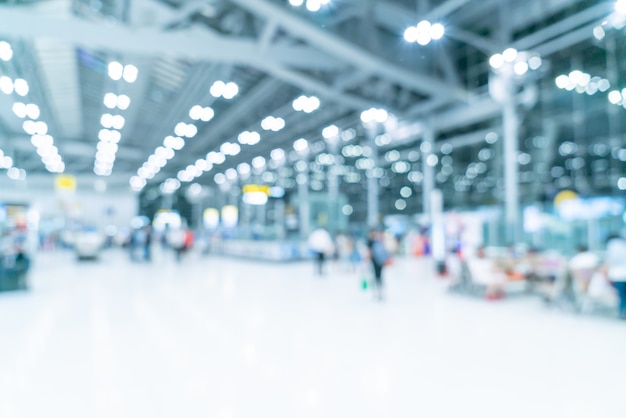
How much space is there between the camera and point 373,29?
11586 mm

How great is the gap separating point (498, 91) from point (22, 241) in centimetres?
1555

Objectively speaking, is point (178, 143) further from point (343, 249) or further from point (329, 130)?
point (343, 249)

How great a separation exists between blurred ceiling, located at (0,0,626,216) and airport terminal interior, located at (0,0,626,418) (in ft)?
0.29

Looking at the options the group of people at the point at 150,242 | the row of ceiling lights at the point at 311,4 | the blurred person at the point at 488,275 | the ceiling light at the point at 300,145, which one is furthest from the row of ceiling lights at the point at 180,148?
the blurred person at the point at 488,275

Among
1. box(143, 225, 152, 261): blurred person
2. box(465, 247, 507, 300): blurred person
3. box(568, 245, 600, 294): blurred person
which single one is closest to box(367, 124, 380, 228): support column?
box(143, 225, 152, 261): blurred person

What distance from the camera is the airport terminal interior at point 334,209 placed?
3793mm

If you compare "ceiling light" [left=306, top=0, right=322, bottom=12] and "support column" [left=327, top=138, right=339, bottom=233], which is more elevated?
"ceiling light" [left=306, top=0, right=322, bottom=12]

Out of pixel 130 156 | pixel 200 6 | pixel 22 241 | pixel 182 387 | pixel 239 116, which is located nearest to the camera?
pixel 182 387

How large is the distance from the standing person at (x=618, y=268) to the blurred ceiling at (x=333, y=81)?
7.45ft

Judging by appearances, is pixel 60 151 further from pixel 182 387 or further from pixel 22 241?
pixel 182 387

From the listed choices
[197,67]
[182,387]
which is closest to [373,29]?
[197,67]

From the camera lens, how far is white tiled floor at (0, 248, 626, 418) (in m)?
3.25

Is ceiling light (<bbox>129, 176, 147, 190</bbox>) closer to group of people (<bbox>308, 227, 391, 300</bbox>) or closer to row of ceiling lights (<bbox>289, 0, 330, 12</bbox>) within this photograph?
group of people (<bbox>308, 227, 391, 300</bbox>)

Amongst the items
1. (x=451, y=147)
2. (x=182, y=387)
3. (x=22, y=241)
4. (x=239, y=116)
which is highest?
(x=239, y=116)
